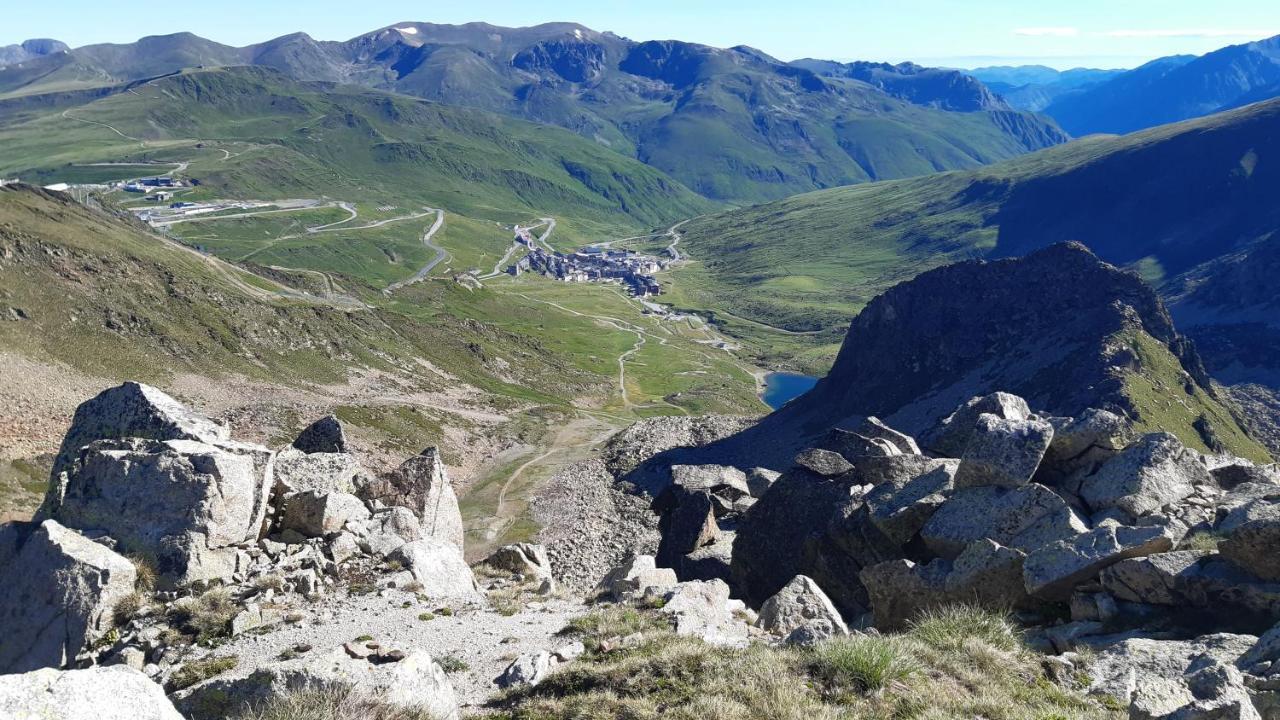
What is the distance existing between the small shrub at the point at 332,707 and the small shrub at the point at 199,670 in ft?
12.8

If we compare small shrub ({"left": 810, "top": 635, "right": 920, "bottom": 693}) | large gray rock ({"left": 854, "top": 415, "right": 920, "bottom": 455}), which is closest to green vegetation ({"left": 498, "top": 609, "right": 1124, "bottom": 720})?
small shrub ({"left": 810, "top": 635, "right": 920, "bottom": 693})

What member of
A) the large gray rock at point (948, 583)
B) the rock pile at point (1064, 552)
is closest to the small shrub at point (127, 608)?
the rock pile at point (1064, 552)

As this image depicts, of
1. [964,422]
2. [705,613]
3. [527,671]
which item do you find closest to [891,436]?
[964,422]

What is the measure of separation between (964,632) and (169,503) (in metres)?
23.8

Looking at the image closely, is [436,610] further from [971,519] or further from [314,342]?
[314,342]

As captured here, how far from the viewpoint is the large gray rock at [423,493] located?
1426 inches

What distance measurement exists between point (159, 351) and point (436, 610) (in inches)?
3694

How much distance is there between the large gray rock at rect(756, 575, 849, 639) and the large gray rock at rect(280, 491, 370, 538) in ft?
51.6

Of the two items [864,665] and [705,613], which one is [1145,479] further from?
[864,665]

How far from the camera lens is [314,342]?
128 meters

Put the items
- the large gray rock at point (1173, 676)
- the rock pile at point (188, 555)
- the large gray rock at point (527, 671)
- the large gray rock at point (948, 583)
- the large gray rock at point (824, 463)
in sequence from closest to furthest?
the large gray rock at point (1173, 676) → the large gray rock at point (527, 671) → the rock pile at point (188, 555) → the large gray rock at point (948, 583) → the large gray rock at point (824, 463)

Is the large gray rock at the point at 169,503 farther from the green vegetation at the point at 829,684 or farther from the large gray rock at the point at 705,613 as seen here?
the large gray rock at the point at 705,613

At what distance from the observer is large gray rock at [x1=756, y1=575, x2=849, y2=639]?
81.3ft

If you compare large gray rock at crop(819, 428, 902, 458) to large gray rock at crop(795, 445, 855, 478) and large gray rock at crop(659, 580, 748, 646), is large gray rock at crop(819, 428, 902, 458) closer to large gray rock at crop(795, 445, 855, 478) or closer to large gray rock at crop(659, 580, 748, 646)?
large gray rock at crop(795, 445, 855, 478)
